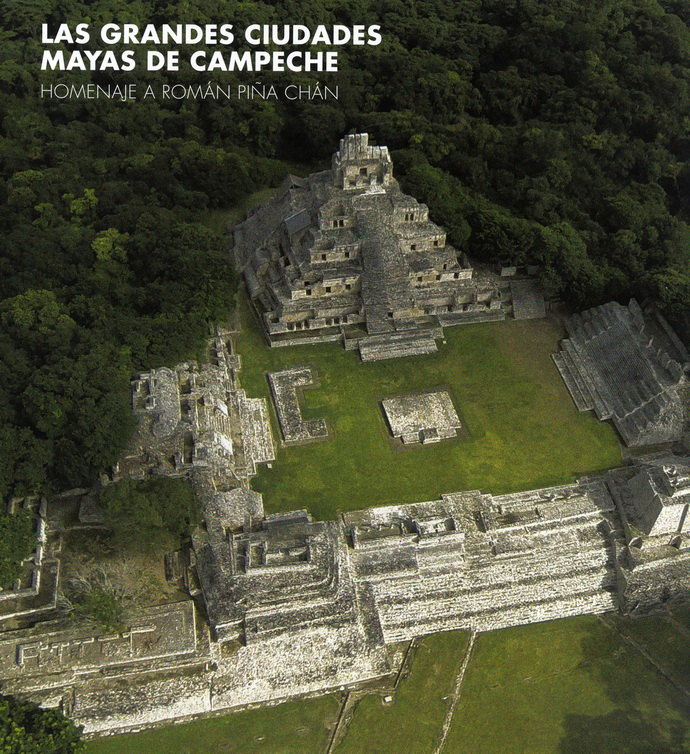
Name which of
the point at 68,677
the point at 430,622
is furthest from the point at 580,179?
the point at 68,677

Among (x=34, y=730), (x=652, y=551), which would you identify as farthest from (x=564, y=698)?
(x=34, y=730)

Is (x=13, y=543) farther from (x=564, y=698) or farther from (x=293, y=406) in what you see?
(x=564, y=698)

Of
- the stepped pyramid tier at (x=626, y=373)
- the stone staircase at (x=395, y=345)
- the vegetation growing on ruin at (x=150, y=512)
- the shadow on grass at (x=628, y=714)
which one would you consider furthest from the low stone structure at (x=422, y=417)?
the shadow on grass at (x=628, y=714)

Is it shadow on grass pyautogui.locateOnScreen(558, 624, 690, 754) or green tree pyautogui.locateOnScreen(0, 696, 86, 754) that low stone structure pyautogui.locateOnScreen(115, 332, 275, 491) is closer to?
green tree pyautogui.locateOnScreen(0, 696, 86, 754)

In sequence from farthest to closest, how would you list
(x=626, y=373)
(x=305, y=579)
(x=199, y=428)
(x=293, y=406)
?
(x=626, y=373), (x=293, y=406), (x=199, y=428), (x=305, y=579)

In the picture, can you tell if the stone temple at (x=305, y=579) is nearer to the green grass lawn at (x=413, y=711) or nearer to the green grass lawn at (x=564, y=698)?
the green grass lawn at (x=413, y=711)

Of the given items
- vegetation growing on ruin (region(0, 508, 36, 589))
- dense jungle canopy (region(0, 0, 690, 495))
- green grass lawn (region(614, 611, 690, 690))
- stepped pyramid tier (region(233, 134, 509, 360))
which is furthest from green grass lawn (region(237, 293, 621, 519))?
vegetation growing on ruin (region(0, 508, 36, 589))
